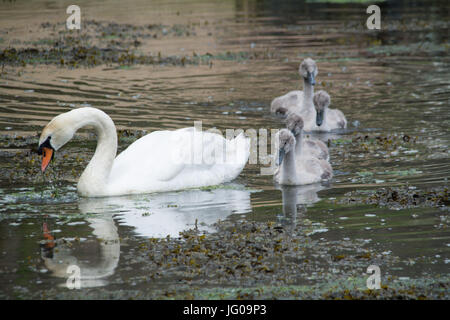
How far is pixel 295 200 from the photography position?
9.88 metres

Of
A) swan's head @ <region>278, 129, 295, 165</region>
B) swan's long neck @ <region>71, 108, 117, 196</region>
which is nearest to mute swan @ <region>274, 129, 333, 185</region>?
swan's head @ <region>278, 129, 295, 165</region>

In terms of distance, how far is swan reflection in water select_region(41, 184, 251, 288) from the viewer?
7422mm

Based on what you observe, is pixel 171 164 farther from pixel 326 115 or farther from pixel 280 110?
pixel 280 110

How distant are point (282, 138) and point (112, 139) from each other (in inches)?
86.1

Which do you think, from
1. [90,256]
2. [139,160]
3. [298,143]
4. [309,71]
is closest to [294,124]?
[298,143]

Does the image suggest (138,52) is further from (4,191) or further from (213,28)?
(4,191)

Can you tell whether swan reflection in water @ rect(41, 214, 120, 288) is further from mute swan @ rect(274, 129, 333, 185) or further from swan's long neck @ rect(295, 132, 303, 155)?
swan's long neck @ rect(295, 132, 303, 155)

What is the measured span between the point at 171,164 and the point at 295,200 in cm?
161

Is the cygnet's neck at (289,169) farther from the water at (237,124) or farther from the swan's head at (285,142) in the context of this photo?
the water at (237,124)

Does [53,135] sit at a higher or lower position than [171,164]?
higher

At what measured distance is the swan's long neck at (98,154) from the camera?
389 inches

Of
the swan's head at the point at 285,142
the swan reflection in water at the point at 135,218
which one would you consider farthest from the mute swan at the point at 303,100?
the swan reflection in water at the point at 135,218

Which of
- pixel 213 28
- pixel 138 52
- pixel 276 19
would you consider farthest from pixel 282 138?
pixel 276 19

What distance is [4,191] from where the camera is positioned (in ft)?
33.0
